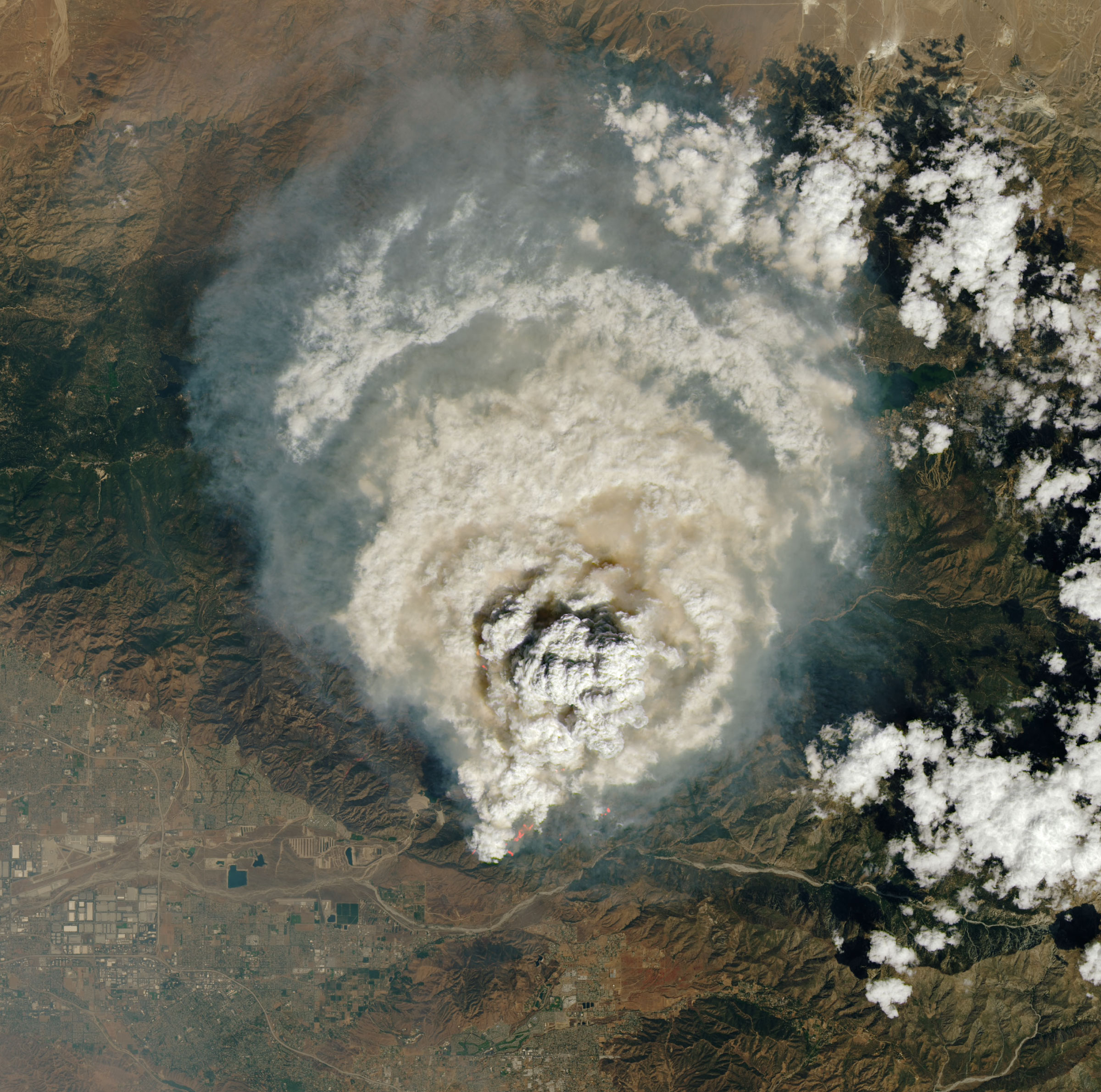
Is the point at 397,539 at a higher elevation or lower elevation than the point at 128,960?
higher

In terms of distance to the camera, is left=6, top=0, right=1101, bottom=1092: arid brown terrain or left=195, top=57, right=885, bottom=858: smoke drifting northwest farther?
left=6, top=0, right=1101, bottom=1092: arid brown terrain

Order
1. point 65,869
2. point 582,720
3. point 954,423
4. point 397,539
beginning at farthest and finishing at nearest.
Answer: point 65,869
point 954,423
point 397,539
point 582,720

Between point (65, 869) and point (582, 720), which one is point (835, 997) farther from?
point (65, 869)

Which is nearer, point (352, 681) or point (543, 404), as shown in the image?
point (543, 404)

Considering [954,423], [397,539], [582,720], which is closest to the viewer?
[582,720]

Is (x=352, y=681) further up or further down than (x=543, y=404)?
further down

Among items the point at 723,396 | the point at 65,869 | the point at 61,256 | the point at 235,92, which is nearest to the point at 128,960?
the point at 65,869

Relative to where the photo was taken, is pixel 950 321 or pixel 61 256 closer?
pixel 950 321

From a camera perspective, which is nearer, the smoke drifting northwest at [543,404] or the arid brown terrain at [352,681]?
the smoke drifting northwest at [543,404]
